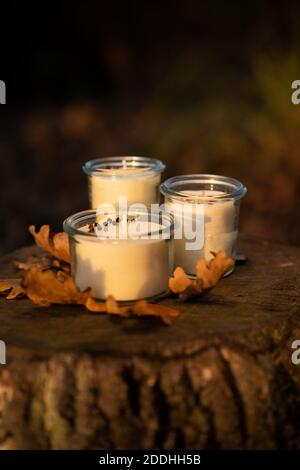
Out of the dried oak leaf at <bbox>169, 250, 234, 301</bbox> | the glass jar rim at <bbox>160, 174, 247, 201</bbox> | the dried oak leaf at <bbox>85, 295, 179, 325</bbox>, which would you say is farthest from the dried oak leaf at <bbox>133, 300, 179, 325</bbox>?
the glass jar rim at <bbox>160, 174, 247, 201</bbox>

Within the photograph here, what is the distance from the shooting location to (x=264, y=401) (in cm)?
192

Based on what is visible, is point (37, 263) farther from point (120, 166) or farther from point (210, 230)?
point (210, 230)

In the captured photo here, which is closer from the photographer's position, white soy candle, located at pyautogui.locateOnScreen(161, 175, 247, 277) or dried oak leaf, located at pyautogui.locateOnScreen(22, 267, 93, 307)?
dried oak leaf, located at pyautogui.locateOnScreen(22, 267, 93, 307)

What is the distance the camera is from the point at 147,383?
181 cm

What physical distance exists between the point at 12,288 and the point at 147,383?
70 cm

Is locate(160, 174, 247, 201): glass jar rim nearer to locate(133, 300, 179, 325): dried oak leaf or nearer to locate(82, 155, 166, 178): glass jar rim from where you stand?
locate(82, 155, 166, 178): glass jar rim

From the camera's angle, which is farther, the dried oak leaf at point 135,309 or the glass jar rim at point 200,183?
the glass jar rim at point 200,183

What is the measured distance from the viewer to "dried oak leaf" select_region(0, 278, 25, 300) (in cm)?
222

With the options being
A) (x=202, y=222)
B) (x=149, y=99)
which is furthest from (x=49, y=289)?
(x=149, y=99)

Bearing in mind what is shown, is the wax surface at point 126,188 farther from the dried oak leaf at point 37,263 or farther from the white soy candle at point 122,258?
the white soy candle at point 122,258

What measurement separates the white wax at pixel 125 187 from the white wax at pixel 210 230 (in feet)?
0.92

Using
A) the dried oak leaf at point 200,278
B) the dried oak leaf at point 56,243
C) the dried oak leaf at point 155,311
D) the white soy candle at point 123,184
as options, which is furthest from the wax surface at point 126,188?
the dried oak leaf at point 155,311

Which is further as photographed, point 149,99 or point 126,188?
point 149,99

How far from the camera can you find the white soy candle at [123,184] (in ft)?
8.57
